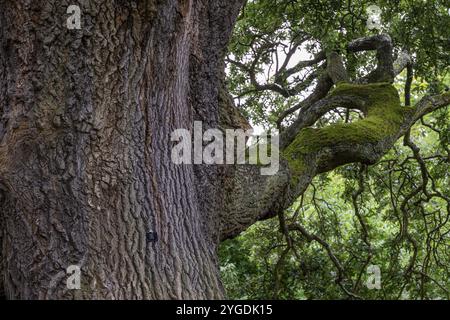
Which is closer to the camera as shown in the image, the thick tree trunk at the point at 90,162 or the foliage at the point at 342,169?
the thick tree trunk at the point at 90,162

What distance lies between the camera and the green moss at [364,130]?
17.4ft

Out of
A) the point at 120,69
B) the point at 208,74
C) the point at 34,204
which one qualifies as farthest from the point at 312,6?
the point at 34,204

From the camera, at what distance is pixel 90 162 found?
11.8ft

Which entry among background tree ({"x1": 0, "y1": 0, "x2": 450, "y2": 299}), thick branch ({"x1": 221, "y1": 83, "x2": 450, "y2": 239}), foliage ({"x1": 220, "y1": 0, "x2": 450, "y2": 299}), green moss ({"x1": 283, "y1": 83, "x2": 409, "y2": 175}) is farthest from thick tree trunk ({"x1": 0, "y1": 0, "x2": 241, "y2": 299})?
foliage ({"x1": 220, "y1": 0, "x2": 450, "y2": 299})

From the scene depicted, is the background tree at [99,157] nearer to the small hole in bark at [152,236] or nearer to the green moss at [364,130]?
the small hole in bark at [152,236]

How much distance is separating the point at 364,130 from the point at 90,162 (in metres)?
2.69

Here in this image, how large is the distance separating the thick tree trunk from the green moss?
5.62ft

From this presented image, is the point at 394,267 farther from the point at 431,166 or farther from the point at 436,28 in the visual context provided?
the point at 436,28

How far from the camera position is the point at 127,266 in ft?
11.4

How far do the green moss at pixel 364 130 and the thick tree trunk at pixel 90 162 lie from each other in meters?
1.71

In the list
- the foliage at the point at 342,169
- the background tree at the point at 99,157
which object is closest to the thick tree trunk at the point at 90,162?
the background tree at the point at 99,157

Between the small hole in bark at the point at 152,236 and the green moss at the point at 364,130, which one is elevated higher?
the green moss at the point at 364,130

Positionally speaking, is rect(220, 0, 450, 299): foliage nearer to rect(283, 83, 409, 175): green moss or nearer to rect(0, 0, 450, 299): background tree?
rect(283, 83, 409, 175): green moss
